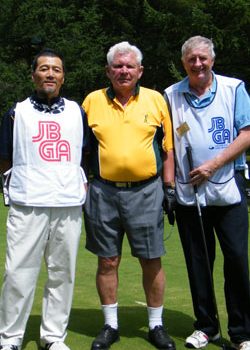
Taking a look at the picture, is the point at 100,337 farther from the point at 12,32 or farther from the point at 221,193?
the point at 12,32

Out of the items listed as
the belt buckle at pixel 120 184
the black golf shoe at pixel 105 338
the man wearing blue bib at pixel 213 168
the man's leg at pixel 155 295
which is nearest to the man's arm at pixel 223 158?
the man wearing blue bib at pixel 213 168

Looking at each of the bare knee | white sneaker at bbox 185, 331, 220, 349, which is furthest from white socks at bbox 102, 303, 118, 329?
white sneaker at bbox 185, 331, 220, 349

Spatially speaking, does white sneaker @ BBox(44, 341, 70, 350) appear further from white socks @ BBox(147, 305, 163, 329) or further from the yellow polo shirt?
the yellow polo shirt

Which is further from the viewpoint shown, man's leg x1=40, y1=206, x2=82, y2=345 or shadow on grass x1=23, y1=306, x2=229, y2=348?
shadow on grass x1=23, y1=306, x2=229, y2=348

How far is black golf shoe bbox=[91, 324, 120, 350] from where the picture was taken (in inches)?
181

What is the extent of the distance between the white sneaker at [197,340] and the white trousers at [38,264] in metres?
0.86

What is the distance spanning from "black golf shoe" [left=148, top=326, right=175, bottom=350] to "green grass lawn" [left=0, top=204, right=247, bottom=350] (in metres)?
0.06

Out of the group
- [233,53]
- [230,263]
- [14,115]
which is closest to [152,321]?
[230,263]

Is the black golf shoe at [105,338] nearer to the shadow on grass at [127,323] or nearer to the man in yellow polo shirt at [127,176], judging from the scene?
the man in yellow polo shirt at [127,176]

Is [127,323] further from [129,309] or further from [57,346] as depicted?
[57,346]

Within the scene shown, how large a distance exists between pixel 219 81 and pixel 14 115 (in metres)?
1.38

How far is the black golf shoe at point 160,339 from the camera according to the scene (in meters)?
4.61

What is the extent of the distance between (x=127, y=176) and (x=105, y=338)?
1107 millimetres

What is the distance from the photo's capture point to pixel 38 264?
4.43m
